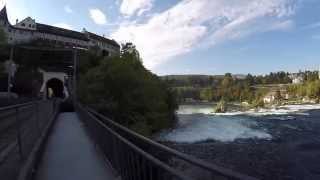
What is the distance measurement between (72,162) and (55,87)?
89986 mm

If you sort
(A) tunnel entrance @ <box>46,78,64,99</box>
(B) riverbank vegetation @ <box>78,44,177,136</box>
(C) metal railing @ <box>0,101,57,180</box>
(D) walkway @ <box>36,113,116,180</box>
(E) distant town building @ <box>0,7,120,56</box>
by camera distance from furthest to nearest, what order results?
(E) distant town building @ <box>0,7,120,56</box> < (A) tunnel entrance @ <box>46,78,64,99</box> < (B) riverbank vegetation @ <box>78,44,177,136</box> < (D) walkway @ <box>36,113,116,180</box> < (C) metal railing @ <box>0,101,57,180</box>

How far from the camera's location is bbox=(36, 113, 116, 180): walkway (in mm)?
9383

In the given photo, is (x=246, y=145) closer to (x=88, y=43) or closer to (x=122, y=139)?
(x=122, y=139)

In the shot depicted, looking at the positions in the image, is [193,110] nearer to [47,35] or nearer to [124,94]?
[47,35]

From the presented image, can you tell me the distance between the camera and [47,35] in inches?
4808

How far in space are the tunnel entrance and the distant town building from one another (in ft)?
38.2

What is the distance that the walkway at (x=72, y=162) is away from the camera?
9383mm

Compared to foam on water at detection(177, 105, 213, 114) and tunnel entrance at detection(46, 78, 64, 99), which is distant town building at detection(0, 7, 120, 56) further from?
foam on water at detection(177, 105, 213, 114)

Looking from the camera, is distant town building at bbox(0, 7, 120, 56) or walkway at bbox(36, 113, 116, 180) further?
distant town building at bbox(0, 7, 120, 56)

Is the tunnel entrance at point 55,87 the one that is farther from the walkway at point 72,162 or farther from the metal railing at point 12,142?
the metal railing at point 12,142

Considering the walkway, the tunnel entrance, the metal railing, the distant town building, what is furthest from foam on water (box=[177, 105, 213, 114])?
the metal railing

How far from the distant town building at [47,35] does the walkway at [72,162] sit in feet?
283

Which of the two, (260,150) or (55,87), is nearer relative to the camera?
(260,150)

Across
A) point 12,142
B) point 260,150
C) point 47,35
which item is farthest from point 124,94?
point 47,35
